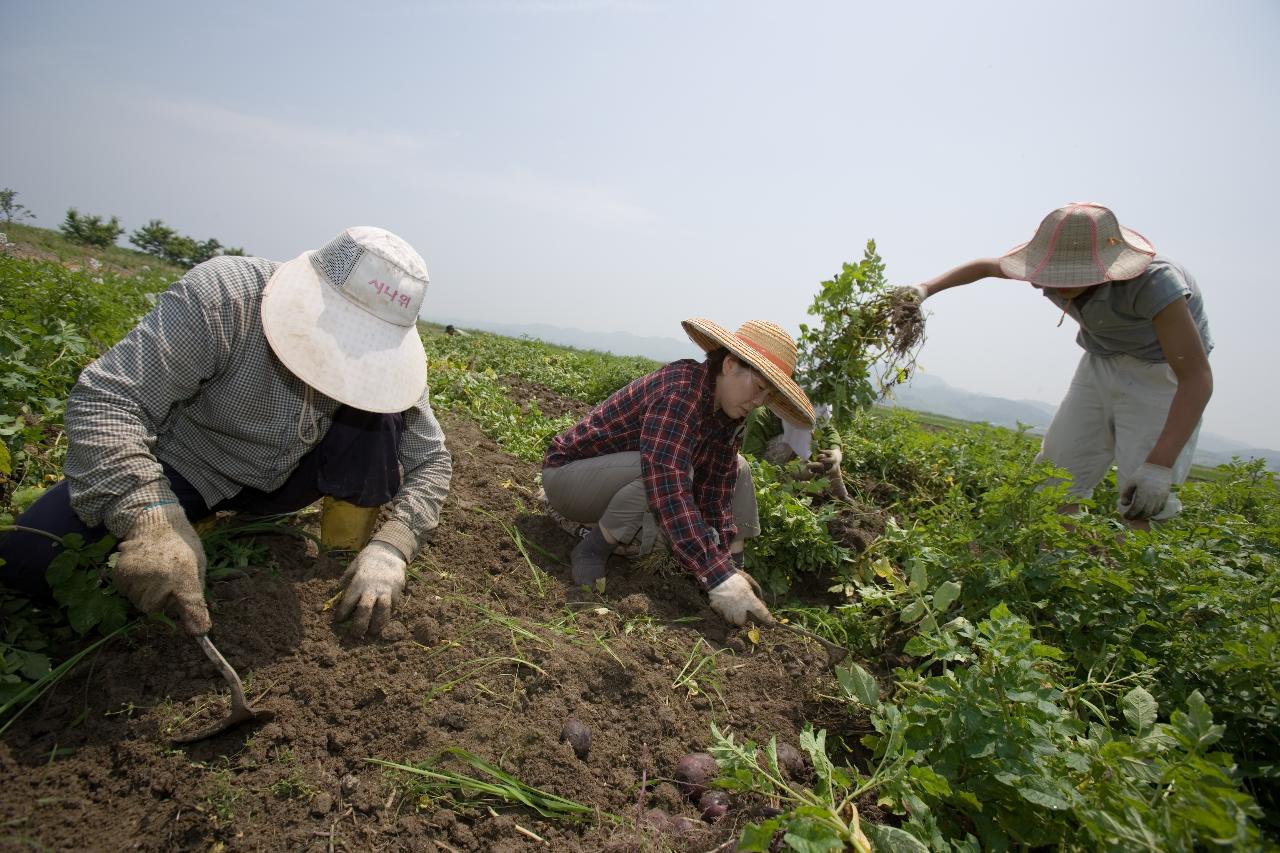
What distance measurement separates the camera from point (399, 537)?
2.14 meters

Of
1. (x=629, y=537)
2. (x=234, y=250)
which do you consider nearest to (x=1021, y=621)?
(x=629, y=537)

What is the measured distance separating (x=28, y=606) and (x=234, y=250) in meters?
34.4

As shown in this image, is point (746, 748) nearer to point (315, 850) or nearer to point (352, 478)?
point (315, 850)

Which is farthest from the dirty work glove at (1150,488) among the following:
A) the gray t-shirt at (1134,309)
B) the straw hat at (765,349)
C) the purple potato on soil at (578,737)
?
the purple potato on soil at (578,737)

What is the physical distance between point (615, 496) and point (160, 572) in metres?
1.55

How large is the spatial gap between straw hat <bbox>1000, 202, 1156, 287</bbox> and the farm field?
1.31 metres

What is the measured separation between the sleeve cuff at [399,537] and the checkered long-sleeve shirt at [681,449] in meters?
0.88

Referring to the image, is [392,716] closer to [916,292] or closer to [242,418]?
[242,418]

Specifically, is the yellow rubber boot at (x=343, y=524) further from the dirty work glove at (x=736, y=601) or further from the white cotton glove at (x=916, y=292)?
the white cotton glove at (x=916, y=292)

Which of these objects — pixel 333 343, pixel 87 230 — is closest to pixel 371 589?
pixel 333 343

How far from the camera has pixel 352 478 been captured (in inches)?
88.1

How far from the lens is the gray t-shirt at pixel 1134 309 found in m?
2.95

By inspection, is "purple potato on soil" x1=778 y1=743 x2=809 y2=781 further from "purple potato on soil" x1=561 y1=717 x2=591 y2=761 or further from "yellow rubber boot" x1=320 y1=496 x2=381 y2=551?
"yellow rubber boot" x1=320 y1=496 x2=381 y2=551

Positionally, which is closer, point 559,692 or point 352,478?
point 559,692
